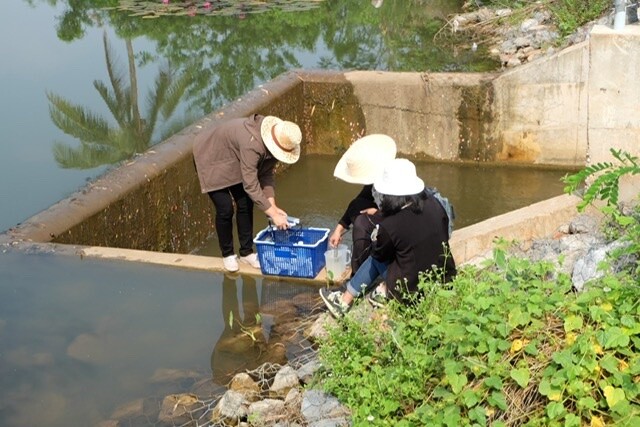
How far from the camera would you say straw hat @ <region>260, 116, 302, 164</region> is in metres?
6.15

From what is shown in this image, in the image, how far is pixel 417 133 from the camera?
10383 millimetres

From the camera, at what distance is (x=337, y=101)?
10.6m

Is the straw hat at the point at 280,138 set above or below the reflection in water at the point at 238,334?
above

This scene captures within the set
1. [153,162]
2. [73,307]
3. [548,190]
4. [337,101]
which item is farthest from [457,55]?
[73,307]

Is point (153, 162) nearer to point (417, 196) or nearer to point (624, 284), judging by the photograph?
point (417, 196)

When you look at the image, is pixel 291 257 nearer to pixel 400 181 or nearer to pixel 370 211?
pixel 370 211

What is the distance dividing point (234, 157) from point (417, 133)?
446 cm

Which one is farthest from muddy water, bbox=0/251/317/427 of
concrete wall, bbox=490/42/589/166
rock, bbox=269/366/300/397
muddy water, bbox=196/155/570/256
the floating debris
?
the floating debris

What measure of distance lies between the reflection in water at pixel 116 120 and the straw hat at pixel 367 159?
17.0 feet

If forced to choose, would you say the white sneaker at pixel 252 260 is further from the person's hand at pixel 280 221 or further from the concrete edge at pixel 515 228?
the concrete edge at pixel 515 228

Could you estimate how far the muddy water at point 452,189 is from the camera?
8883 millimetres

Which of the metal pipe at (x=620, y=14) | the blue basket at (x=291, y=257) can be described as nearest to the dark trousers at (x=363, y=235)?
the blue basket at (x=291, y=257)

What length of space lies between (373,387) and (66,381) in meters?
2.01

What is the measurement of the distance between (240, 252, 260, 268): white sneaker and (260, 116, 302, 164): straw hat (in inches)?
32.4
